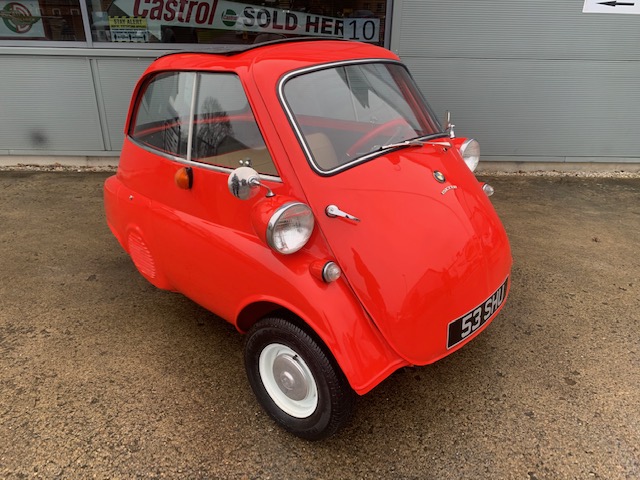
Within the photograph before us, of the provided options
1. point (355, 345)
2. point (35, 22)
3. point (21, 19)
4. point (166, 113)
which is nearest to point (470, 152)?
point (355, 345)

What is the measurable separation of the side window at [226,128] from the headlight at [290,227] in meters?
0.32

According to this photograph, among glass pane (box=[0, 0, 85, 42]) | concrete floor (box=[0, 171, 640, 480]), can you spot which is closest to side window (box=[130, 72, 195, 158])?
concrete floor (box=[0, 171, 640, 480])

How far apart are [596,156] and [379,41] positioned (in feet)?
10.2

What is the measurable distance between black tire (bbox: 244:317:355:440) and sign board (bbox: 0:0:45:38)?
5.45 metres

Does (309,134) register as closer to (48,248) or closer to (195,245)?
(195,245)

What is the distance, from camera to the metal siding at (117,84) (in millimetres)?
5539

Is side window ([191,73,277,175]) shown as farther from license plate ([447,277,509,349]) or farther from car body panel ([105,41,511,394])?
license plate ([447,277,509,349])

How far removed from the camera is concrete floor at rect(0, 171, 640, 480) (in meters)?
2.02

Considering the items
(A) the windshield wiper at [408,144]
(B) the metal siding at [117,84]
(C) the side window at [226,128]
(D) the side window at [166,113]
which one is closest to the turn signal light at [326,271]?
(C) the side window at [226,128]

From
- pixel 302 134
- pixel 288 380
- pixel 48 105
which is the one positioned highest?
pixel 302 134

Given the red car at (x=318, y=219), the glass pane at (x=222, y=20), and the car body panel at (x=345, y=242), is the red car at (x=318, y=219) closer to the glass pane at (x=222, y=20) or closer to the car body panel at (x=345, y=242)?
the car body panel at (x=345, y=242)

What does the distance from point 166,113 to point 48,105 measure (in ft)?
13.4

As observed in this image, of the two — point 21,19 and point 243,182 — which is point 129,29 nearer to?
point 21,19

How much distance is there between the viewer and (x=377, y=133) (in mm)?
2354
